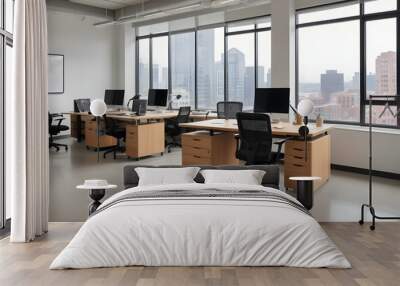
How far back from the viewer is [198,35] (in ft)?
36.8

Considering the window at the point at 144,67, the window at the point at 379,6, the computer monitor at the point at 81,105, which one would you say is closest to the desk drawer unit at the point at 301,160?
the window at the point at 379,6

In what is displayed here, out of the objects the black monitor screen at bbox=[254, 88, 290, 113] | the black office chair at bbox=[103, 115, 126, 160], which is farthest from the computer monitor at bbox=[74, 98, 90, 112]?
the black monitor screen at bbox=[254, 88, 290, 113]

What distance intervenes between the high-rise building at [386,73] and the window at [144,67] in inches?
265

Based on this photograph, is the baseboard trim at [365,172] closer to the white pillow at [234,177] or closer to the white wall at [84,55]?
the white pillow at [234,177]

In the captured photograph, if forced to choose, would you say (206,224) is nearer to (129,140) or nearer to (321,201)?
(321,201)

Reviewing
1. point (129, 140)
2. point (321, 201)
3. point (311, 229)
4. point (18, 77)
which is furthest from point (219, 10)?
point (311, 229)

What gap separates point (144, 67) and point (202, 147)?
6.38m

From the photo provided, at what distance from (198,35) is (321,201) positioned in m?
6.63

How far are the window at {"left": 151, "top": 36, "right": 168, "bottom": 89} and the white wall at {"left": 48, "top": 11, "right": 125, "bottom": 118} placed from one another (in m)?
0.92

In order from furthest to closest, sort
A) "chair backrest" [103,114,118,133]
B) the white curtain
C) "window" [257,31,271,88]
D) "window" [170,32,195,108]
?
"window" [170,32,195,108] → "window" [257,31,271,88] → "chair backrest" [103,114,118,133] → the white curtain

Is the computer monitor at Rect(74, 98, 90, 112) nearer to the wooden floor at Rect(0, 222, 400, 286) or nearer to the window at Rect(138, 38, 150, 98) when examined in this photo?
the window at Rect(138, 38, 150, 98)

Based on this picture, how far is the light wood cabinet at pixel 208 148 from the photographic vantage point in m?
6.87

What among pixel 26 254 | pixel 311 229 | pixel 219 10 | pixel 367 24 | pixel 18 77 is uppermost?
pixel 219 10

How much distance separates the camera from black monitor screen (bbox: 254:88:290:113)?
682 centimetres
